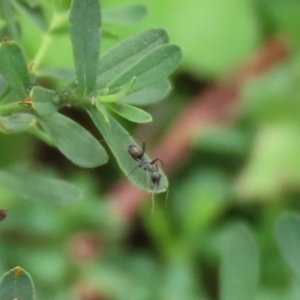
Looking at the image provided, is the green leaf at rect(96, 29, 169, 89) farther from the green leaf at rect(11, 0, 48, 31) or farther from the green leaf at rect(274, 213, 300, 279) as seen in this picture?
the green leaf at rect(274, 213, 300, 279)

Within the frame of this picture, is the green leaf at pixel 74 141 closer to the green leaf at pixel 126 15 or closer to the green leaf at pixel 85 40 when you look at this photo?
the green leaf at pixel 85 40

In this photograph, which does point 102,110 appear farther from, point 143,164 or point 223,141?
point 223,141

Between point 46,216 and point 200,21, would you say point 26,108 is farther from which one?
point 200,21

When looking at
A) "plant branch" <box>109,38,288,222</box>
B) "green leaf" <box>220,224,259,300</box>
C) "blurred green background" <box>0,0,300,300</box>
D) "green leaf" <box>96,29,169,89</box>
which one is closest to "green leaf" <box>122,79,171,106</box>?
"green leaf" <box>96,29,169,89</box>

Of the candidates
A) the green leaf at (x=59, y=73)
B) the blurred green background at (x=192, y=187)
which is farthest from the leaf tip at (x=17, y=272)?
the blurred green background at (x=192, y=187)

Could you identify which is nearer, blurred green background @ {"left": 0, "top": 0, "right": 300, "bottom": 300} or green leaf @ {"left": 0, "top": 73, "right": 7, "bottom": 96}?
green leaf @ {"left": 0, "top": 73, "right": 7, "bottom": 96}

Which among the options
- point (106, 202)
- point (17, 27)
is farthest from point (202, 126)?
point (17, 27)

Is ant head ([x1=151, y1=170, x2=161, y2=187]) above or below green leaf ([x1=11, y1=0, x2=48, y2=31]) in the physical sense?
below
